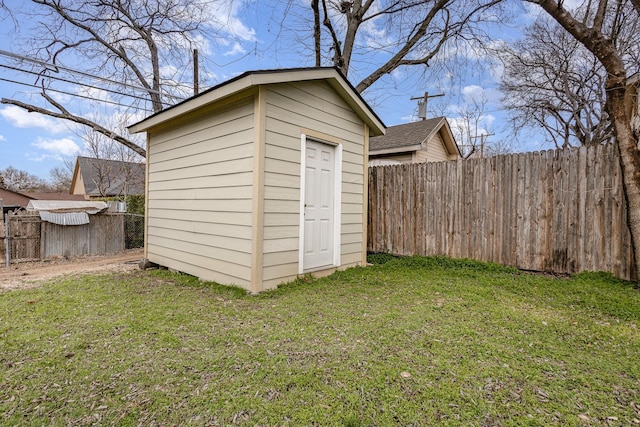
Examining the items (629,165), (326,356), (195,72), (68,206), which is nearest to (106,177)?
(195,72)

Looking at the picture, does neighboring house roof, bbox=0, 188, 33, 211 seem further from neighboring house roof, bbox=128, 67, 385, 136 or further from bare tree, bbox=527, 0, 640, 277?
bare tree, bbox=527, 0, 640, 277

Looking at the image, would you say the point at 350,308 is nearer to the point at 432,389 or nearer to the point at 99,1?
the point at 432,389

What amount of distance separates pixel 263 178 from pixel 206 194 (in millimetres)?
1323

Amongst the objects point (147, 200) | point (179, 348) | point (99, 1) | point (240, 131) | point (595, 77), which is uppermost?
point (99, 1)

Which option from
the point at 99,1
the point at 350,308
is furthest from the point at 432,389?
the point at 99,1

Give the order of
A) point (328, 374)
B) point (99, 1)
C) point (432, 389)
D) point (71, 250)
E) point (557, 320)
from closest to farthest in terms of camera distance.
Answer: point (432, 389), point (328, 374), point (557, 320), point (71, 250), point (99, 1)

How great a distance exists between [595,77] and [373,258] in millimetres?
13129

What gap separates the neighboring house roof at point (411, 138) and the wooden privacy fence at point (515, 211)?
4647mm

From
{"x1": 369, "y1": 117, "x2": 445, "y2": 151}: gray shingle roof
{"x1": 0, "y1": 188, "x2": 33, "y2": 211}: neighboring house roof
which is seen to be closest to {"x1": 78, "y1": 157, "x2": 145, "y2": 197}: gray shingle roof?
{"x1": 0, "y1": 188, "x2": 33, "y2": 211}: neighboring house roof

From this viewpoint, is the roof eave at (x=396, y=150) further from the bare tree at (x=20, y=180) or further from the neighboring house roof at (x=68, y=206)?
the bare tree at (x=20, y=180)

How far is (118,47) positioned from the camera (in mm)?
10914

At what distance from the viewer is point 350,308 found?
3.54m

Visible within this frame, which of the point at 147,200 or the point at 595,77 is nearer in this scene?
the point at 147,200

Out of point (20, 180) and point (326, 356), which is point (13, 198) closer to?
point (20, 180)
